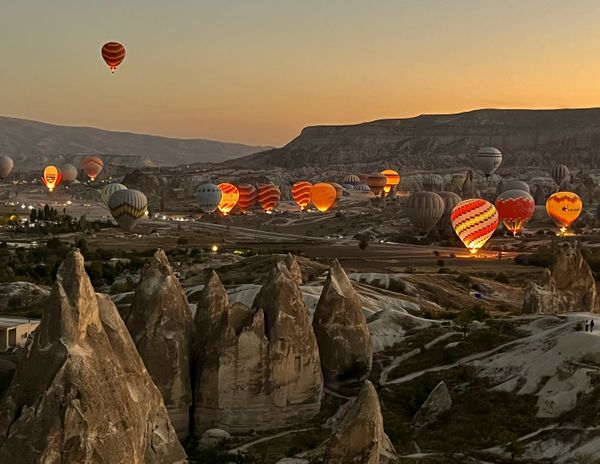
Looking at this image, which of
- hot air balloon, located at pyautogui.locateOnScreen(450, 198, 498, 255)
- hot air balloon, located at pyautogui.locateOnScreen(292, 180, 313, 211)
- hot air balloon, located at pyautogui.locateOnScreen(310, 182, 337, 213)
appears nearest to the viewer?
hot air balloon, located at pyautogui.locateOnScreen(450, 198, 498, 255)

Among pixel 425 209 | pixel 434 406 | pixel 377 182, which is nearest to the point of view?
pixel 434 406

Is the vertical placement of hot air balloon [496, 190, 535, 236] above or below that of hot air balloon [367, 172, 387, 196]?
below

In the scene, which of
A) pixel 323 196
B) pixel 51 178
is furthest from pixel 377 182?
pixel 51 178

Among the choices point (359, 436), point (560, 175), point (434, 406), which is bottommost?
point (434, 406)

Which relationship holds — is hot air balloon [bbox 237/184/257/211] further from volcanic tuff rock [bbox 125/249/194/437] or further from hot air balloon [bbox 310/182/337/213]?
volcanic tuff rock [bbox 125/249/194/437]

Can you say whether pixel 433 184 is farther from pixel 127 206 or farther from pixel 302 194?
pixel 127 206

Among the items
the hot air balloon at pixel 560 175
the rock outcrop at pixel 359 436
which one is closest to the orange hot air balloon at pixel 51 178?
the hot air balloon at pixel 560 175

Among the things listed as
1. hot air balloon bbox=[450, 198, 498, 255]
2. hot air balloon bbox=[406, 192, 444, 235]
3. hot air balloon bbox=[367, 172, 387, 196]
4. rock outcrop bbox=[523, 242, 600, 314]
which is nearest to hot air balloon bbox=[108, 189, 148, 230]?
hot air balloon bbox=[406, 192, 444, 235]

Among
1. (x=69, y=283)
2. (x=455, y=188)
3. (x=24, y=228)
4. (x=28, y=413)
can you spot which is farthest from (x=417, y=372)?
(x=455, y=188)
